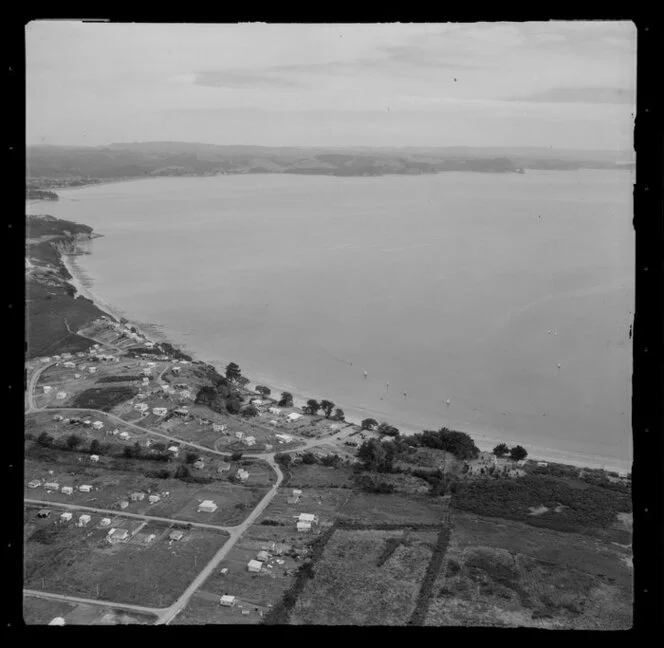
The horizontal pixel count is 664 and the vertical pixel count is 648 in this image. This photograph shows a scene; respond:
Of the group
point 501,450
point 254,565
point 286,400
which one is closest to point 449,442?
point 501,450

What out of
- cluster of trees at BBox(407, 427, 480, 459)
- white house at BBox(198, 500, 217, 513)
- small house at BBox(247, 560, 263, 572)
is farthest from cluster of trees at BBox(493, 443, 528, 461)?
small house at BBox(247, 560, 263, 572)

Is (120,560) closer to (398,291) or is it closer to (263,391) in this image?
(263,391)

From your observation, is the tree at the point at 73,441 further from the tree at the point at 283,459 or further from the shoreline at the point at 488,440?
the shoreline at the point at 488,440

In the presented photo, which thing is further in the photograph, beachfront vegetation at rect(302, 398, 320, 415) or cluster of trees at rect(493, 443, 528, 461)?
beachfront vegetation at rect(302, 398, 320, 415)

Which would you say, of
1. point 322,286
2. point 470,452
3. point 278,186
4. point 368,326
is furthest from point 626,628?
point 278,186

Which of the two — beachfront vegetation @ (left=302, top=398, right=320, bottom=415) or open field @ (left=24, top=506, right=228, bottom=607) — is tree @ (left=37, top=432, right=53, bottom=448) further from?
beachfront vegetation @ (left=302, top=398, right=320, bottom=415)
